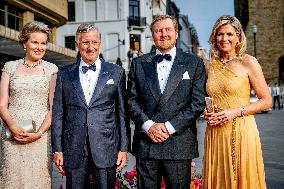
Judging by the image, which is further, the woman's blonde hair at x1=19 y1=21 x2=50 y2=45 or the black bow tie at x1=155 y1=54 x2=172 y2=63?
the woman's blonde hair at x1=19 y1=21 x2=50 y2=45

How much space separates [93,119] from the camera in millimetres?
3477

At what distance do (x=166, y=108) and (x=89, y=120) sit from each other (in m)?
0.69

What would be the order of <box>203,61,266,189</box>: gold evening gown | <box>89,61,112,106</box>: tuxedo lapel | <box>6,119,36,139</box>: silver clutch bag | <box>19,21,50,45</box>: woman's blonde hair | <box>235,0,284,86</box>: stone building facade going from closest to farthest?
<box>89,61,112,106</box>: tuxedo lapel
<box>203,61,266,189</box>: gold evening gown
<box>6,119,36,139</box>: silver clutch bag
<box>19,21,50,45</box>: woman's blonde hair
<box>235,0,284,86</box>: stone building facade

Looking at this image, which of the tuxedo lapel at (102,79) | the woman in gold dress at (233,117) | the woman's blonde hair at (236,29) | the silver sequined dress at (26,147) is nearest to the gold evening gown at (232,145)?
the woman in gold dress at (233,117)

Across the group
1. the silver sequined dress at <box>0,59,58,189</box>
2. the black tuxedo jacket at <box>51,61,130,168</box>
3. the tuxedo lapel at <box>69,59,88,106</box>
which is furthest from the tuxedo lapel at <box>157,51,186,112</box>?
the silver sequined dress at <box>0,59,58,189</box>

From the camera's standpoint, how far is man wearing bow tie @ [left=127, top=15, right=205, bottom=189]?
11.2 feet

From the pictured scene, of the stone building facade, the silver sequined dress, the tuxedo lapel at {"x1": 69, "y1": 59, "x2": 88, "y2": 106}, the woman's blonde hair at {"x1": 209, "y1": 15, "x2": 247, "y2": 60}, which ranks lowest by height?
the silver sequined dress

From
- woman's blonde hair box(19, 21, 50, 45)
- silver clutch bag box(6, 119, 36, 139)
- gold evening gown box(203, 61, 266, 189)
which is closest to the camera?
gold evening gown box(203, 61, 266, 189)

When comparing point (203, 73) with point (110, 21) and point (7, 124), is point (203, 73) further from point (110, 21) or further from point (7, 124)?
point (110, 21)

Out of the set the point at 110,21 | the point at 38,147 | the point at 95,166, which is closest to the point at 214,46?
the point at 95,166

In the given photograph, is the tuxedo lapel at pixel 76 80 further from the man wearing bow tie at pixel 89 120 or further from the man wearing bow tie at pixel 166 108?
the man wearing bow tie at pixel 166 108

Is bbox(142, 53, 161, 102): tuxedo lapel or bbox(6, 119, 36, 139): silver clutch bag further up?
bbox(142, 53, 161, 102): tuxedo lapel

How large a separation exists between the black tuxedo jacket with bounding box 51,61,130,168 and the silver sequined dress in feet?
1.18

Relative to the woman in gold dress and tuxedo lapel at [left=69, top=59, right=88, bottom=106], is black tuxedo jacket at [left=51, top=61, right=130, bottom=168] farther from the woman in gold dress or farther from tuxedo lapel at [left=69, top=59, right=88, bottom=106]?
the woman in gold dress
